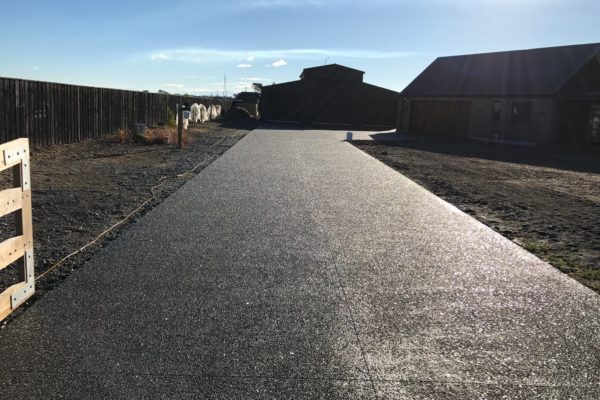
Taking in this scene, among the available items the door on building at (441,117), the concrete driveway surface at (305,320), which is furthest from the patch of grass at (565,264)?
the door on building at (441,117)

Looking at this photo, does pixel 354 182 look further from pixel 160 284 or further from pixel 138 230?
pixel 160 284

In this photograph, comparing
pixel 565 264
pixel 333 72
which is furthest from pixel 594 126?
pixel 333 72

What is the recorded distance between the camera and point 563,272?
6105 millimetres

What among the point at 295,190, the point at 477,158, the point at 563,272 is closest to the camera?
the point at 563,272

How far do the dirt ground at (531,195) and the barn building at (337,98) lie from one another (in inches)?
1224

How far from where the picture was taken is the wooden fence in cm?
1515

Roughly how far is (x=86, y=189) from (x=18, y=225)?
6527 millimetres

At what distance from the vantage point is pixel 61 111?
733 inches

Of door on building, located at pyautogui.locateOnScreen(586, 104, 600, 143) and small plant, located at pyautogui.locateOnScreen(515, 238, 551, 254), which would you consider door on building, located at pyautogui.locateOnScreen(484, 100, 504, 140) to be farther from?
small plant, located at pyautogui.locateOnScreen(515, 238, 551, 254)

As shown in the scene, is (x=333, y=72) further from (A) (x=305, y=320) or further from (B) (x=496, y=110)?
(A) (x=305, y=320)

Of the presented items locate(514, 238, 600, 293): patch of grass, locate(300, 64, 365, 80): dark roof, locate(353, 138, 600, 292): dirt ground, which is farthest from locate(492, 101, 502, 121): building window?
locate(514, 238, 600, 293): patch of grass

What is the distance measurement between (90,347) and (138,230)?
12.1 ft

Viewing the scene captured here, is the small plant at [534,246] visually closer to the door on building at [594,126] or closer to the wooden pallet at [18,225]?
the wooden pallet at [18,225]

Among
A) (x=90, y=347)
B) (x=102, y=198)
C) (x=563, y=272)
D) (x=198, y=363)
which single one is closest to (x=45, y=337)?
(x=90, y=347)
